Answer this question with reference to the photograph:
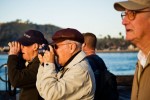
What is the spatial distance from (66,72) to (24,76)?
27.8 inches

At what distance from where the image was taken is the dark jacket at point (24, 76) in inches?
135

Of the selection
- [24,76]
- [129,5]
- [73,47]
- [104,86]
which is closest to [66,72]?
[73,47]

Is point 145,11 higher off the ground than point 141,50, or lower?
higher

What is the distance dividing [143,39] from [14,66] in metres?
1.66

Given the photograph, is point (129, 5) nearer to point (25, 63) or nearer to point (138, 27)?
point (138, 27)

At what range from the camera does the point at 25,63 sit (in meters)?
3.82

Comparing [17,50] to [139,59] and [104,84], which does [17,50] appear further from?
[139,59]

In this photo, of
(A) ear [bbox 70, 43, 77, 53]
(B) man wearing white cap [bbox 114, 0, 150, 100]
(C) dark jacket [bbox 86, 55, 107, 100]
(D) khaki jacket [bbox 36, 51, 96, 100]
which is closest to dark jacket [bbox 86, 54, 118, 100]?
(C) dark jacket [bbox 86, 55, 107, 100]

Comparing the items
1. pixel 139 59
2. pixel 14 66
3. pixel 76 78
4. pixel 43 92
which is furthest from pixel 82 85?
pixel 14 66

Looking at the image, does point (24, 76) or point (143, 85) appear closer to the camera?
point (143, 85)

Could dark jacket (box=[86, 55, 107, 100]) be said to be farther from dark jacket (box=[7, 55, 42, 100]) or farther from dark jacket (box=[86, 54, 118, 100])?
dark jacket (box=[7, 55, 42, 100])

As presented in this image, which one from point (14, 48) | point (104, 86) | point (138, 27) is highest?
point (138, 27)

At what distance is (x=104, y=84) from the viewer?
143 inches

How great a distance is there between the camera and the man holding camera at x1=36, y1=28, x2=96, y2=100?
281cm
